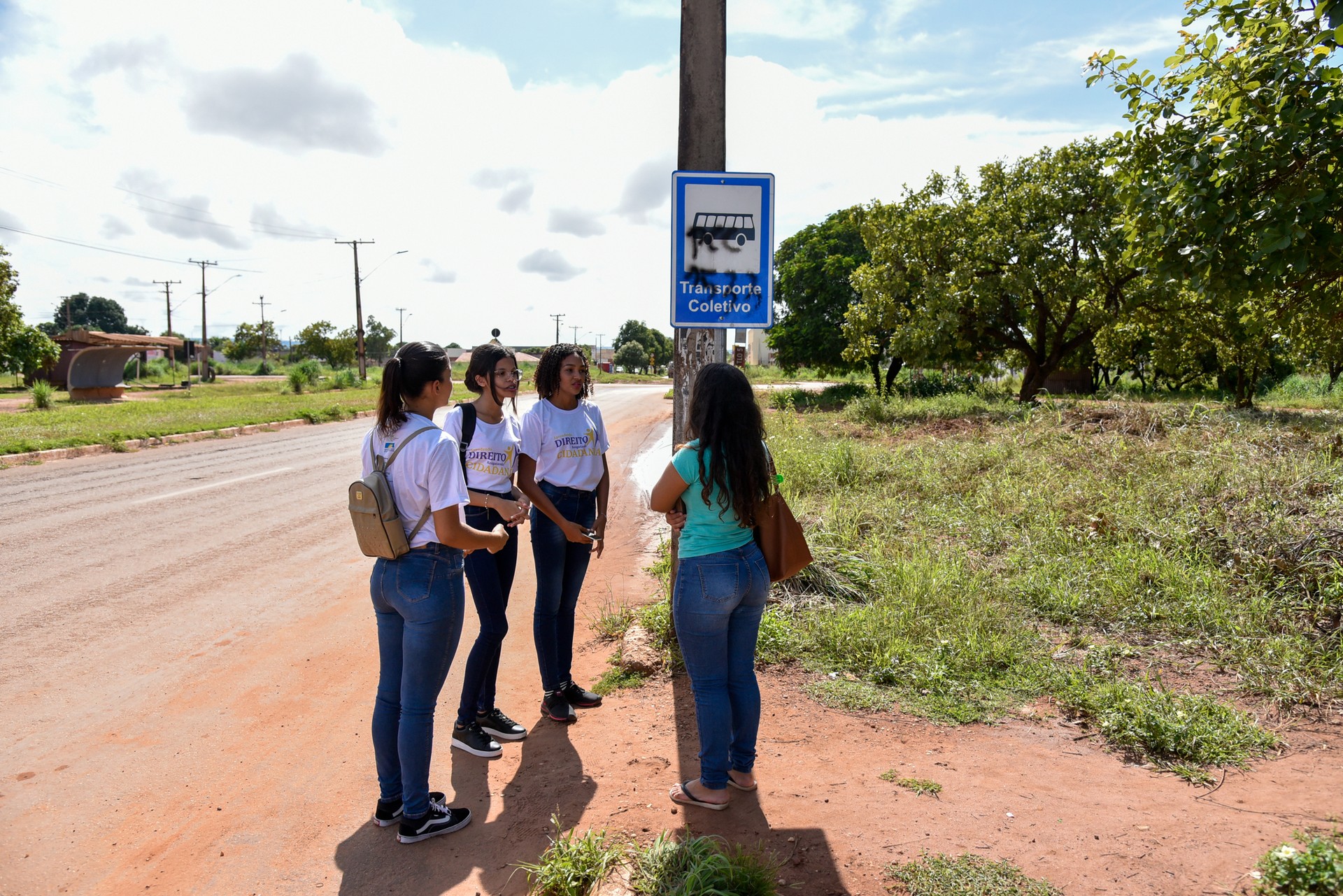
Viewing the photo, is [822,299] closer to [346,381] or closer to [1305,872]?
[346,381]

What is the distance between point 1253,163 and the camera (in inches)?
210

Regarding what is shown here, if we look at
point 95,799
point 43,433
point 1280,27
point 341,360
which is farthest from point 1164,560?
point 341,360

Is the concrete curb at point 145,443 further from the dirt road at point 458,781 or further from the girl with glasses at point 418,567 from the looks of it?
the girl with glasses at point 418,567

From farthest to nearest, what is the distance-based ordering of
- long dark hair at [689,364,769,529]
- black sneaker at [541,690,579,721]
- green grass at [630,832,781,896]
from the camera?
black sneaker at [541,690,579,721] → long dark hair at [689,364,769,529] → green grass at [630,832,781,896]

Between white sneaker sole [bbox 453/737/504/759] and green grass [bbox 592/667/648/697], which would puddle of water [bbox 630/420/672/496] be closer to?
green grass [bbox 592/667/648/697]

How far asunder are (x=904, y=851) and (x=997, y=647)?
1913 mm

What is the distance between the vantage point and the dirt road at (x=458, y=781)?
2742 millimetres

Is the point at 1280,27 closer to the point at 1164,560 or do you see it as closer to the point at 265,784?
the point at 1164,560

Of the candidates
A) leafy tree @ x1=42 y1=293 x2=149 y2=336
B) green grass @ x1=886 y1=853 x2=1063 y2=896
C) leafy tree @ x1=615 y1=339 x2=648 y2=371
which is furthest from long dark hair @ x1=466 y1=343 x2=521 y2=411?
leafy tree @ x1=42 y1=293 x2=149 y2=336

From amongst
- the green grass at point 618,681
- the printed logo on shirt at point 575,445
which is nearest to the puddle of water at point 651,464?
the green grass at point 618,681

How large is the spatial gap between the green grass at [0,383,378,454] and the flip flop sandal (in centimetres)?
1436

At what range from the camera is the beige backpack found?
2.73 m

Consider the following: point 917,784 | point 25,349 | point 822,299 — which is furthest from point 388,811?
point 25,349

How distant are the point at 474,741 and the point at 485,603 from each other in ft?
2.24
